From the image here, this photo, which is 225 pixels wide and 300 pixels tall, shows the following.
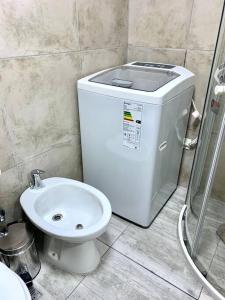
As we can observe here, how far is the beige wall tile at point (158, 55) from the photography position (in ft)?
4.69

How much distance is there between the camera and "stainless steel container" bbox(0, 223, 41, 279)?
1086 millimetres

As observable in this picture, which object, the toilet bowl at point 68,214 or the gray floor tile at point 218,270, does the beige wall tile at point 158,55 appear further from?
the gray floor tile at point 218,270

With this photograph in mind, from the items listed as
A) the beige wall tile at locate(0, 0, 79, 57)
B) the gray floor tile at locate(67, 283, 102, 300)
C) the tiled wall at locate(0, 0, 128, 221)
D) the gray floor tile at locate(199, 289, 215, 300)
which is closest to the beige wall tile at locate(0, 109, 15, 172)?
the tiled wall at locate(0, 0, 128, 221)

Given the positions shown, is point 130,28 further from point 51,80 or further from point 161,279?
point 161,279

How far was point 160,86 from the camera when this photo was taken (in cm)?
113

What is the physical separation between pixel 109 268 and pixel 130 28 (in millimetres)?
1499

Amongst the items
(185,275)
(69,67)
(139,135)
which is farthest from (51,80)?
(185,275)

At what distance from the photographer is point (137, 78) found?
1335 millimetres

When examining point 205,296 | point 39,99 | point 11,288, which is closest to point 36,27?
point 39,99

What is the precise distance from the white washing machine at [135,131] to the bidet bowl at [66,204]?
0.23 meters

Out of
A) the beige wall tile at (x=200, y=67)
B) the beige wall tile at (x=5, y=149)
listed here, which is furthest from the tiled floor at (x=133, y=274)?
the beige wall tile at (x=200, y=67)

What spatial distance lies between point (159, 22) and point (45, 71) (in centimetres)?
79

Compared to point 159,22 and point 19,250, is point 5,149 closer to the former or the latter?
point 19,250

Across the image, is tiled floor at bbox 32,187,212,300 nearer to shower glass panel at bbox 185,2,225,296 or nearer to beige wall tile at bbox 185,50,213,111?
shower glass panel at bbox 185,2,225,296
